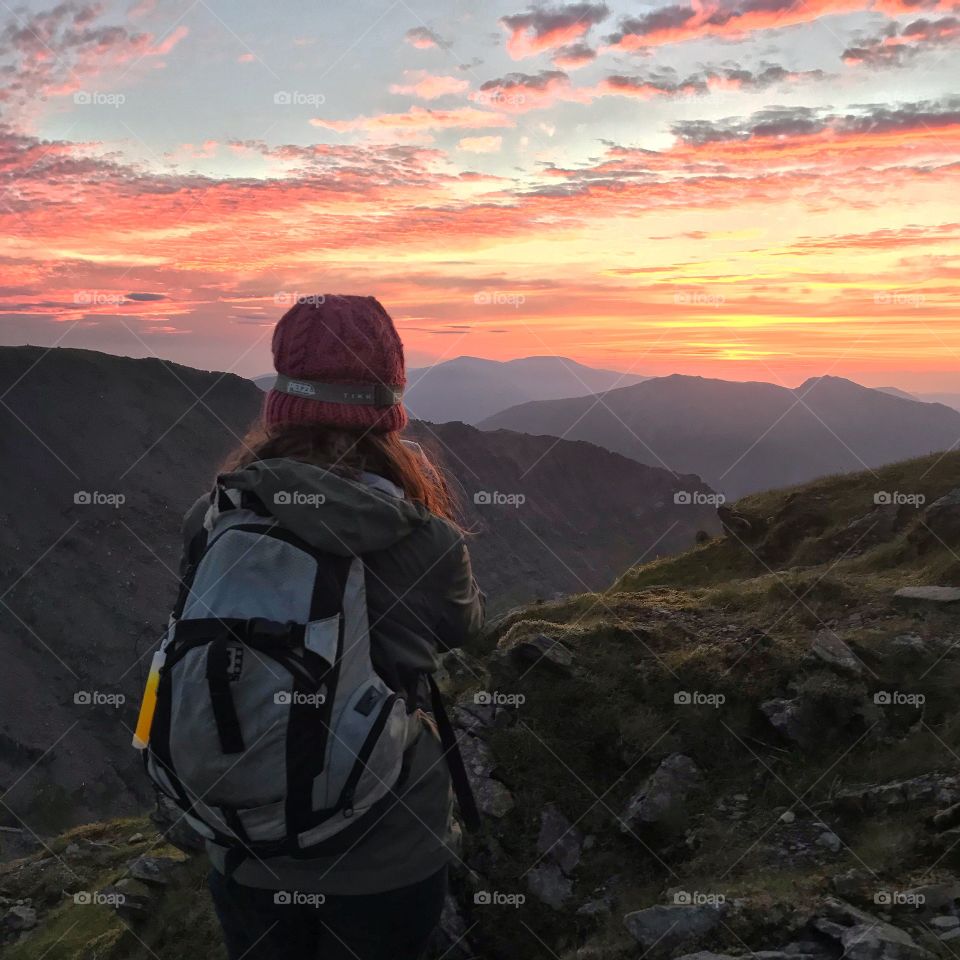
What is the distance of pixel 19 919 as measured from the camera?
11672 millimetres

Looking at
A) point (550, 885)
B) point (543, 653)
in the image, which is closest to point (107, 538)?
point (543, 653)

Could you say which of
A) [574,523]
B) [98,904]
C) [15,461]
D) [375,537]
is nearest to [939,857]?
[375,537]

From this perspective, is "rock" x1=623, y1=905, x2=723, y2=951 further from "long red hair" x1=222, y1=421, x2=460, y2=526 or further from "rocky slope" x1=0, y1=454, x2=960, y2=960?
"long red hair" x1=222, y1=421, x2=460, y2=526

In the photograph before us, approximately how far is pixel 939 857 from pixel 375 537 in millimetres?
5119

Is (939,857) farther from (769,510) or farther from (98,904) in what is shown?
(769,510)

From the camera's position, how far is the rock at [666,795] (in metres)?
7.10

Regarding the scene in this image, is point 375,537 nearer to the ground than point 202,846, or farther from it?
farther from it

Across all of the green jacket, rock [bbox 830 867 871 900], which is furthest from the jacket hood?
rock [bbox 830 867 871 900]

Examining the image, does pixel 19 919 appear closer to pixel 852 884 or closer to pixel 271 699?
pixel 852 884

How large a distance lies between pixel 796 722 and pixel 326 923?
5871mm

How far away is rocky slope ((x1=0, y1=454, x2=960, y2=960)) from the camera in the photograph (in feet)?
17.7

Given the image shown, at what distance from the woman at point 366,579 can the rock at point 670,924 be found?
286 centimetres

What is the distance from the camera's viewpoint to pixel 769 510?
1712 cm

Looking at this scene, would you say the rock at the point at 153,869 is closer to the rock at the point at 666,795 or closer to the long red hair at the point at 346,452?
the rock at the point at 666,795
